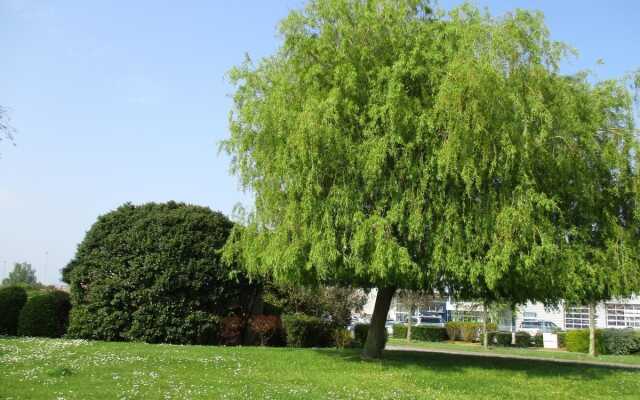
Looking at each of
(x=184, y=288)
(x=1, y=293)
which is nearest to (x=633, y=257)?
(x=184, y=288)

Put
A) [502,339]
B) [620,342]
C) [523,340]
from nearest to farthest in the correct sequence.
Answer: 1. [620,342]
2. [502,339]
3. [523,340]

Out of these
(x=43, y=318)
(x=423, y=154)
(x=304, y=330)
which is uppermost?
(x=423, y=154)

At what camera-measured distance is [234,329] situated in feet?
67.9

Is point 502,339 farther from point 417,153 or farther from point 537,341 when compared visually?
point 417,153

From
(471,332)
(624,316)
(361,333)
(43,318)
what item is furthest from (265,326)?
(624,316)

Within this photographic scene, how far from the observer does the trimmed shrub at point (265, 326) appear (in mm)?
21062

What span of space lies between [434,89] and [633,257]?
663 cm

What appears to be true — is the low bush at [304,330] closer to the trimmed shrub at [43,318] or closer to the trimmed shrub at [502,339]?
the trimmed shrub at [43,318]

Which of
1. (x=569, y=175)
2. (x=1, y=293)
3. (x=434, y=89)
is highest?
(x=434, y=89)

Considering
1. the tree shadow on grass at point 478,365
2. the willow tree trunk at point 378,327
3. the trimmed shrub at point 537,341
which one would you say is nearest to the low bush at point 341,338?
the tree shadow on grass at point 478,365

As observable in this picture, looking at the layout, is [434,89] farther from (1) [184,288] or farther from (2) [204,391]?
(1) [184,288]

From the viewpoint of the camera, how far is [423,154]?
14359mm

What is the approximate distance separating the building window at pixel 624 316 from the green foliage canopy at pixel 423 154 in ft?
127

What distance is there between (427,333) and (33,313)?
92.8 ft
